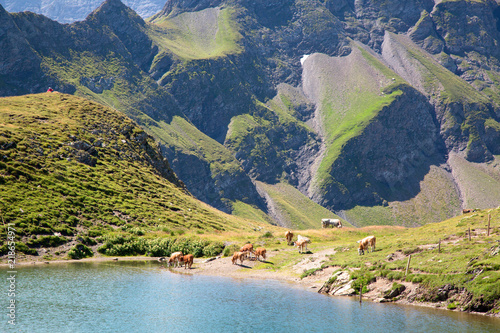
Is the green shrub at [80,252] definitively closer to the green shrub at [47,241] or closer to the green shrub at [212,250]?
the green shrub at [47,241]

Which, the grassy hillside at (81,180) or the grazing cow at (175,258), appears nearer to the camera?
the grazing cow at (175,258)

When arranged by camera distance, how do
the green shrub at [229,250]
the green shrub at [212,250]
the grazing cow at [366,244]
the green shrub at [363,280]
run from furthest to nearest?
1. the green shrub at [212,250]
2. the green shrub at [229,250]
3. the grazing cow at [366,244]
4. the green shrub at [363,280]

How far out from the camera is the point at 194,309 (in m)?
36.4

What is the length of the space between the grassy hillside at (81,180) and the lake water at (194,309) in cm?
2066

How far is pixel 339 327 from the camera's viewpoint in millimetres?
31922

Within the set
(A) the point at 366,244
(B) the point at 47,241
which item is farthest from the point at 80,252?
(A) the point at 366,244

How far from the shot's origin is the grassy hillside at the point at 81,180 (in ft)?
214

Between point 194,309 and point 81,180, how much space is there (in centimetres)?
5966

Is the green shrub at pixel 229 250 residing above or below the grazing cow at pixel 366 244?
below

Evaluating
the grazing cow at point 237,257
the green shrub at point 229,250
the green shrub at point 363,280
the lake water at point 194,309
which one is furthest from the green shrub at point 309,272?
the green shrub at point 229,250

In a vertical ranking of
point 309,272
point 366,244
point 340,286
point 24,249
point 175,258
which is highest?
point 366,244

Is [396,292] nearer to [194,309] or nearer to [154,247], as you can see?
[194,309]

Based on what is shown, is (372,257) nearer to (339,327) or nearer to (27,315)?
(339,327)

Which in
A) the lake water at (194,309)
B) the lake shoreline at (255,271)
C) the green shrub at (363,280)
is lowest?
the lake water at (194,309)
